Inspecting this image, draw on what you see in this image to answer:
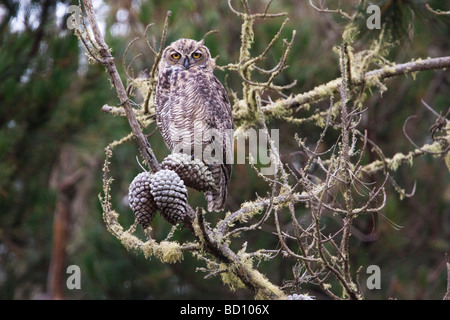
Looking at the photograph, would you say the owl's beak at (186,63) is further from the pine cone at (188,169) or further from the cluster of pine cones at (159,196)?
the cluster of pine cones at (159,196)

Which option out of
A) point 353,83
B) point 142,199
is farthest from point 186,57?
point 142,199

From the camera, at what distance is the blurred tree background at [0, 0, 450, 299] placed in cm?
400

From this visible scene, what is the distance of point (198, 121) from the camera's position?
2.86 metres

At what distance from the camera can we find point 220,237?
6.30ft

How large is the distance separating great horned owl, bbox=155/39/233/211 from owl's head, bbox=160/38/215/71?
0.08 metres

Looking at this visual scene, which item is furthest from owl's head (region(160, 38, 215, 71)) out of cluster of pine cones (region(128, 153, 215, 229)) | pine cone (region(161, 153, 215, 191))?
cluster of pine cones (region(128, 153, 215, 229))

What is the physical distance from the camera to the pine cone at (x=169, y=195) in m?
1.76

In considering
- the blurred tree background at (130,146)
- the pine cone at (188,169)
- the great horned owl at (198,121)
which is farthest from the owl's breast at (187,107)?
the blurred tree background at (130,146)

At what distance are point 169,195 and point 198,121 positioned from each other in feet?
3.73

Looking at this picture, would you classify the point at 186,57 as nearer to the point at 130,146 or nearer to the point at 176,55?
the point at 176,55

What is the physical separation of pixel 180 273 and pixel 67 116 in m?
1.40

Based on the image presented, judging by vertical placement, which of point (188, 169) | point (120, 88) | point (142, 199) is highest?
point (120, 88)

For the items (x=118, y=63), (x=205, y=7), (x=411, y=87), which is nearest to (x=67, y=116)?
(x=118, y=63)

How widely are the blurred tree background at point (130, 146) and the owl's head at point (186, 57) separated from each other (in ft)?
2.88
